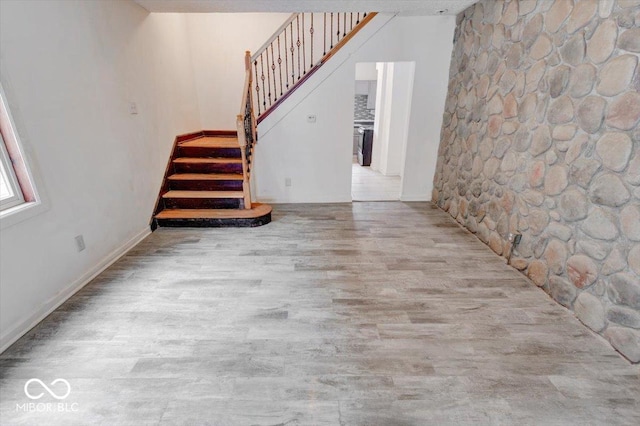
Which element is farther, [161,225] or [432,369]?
[161,225]

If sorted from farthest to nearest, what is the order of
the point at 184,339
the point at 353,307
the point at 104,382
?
the point at 353,307
the point at 184,339
the point at 104,382

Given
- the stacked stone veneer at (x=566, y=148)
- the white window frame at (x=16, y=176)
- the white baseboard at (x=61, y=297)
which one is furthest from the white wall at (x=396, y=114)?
the white window frame at (x=16, y=176)

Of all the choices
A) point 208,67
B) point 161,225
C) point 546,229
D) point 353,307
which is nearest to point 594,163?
point 546,229

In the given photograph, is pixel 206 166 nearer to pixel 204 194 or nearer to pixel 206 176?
pixel 206 176

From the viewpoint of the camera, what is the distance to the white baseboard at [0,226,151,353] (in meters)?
1.86

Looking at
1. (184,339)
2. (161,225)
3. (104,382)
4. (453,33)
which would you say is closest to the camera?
(104,382)

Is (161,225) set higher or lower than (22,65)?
lower

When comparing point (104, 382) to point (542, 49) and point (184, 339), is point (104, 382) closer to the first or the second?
point (184, 339)

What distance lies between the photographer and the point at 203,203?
387 centimetres

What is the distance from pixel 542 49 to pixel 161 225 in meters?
4.24

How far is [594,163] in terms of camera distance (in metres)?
1.92

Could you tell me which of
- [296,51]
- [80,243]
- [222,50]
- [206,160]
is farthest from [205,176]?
[296,51]

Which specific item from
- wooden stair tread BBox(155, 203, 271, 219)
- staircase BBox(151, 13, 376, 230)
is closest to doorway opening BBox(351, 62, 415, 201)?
staircase BBox(151, 13, 376, 230)

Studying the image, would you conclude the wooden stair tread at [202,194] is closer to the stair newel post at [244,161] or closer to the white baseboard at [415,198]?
the stair newel post at [244,161]
